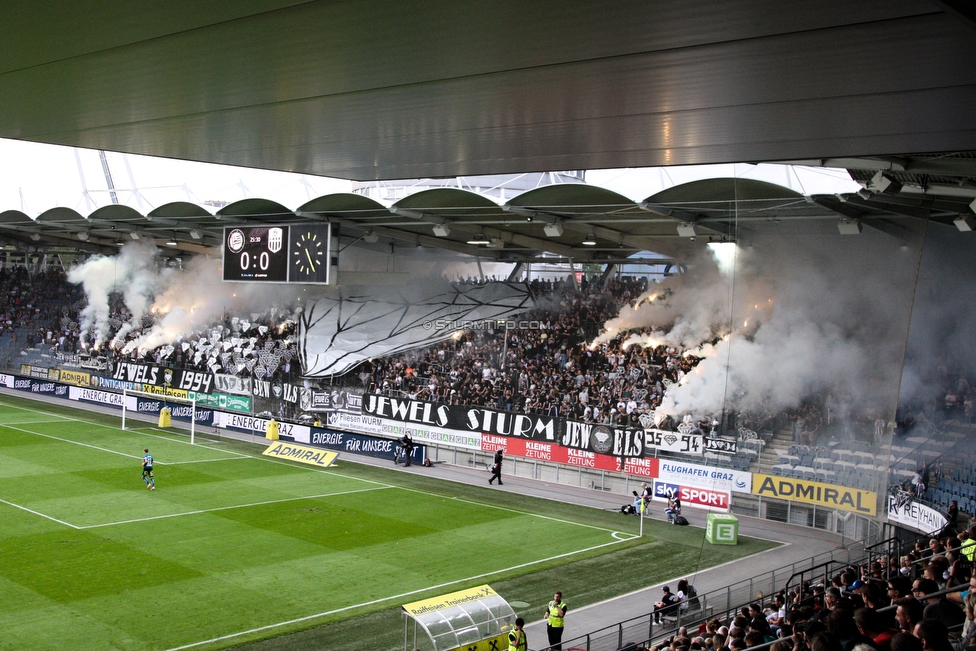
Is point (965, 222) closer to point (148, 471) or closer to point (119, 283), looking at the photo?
point (148, 471)

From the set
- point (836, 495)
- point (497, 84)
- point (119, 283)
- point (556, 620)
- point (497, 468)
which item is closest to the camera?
point (497, 84)

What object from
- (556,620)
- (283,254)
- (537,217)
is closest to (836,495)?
(556,620)

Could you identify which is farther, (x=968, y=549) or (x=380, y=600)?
(x=380, y=600)

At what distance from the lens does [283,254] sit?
97.2ft

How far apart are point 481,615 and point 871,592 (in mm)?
7125

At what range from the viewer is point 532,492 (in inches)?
1125

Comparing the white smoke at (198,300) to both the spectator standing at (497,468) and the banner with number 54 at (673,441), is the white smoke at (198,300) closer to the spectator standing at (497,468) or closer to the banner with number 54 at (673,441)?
the spectator standing at (497,468)

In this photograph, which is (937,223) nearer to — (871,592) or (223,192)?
(871,592)

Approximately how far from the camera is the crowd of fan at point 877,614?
17.6ft

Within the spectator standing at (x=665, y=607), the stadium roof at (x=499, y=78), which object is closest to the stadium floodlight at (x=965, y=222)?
the spectator standing at (x=665, y=607)

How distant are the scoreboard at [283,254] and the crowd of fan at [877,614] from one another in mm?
18085

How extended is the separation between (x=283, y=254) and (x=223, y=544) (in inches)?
469

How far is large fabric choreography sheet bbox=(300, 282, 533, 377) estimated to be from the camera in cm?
3875

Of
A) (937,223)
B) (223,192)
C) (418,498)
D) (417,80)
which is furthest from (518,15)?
(223,192)
